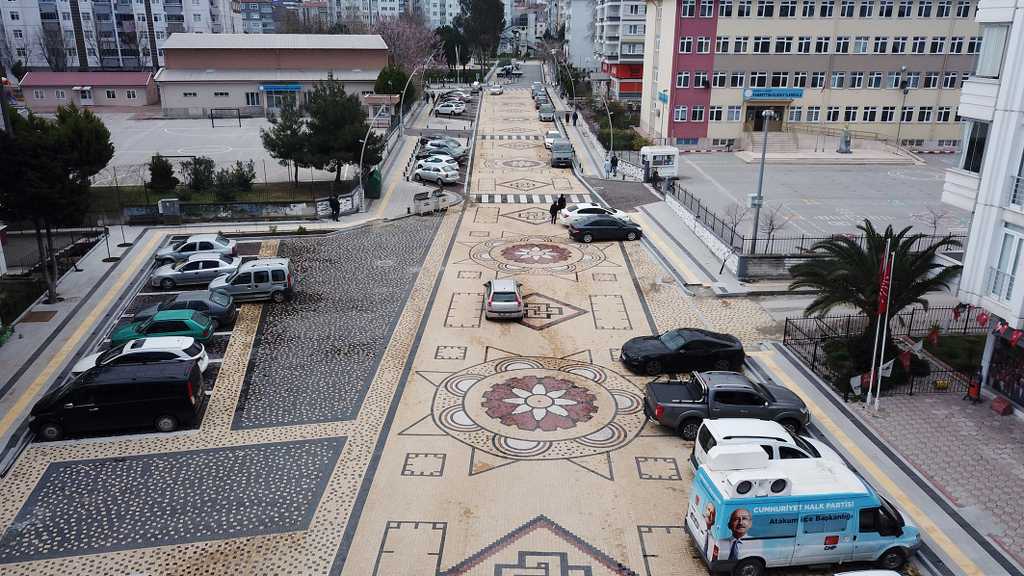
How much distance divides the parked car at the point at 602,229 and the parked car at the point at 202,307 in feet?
53.4

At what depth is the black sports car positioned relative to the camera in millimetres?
21500

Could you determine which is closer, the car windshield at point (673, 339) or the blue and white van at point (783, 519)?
the blue and white van at point (783, 519)

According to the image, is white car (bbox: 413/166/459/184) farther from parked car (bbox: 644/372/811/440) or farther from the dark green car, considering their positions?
parked car (bbox: 644/372/811/440)

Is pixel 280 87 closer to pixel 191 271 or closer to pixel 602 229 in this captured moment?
pixel 191 271

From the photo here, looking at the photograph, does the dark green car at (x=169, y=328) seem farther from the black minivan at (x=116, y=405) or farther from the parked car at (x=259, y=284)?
the black minivan at (x=116, y=405)

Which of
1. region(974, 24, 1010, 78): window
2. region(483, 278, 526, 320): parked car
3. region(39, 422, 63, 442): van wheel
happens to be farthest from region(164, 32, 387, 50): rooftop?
region(974, 24, 1010, 78): window

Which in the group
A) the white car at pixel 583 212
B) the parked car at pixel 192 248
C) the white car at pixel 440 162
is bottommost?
the parked car at pixel 192 248

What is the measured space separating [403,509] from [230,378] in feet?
28.1

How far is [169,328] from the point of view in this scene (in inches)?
890

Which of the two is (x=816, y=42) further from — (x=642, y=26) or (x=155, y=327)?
(x=155, y=327)

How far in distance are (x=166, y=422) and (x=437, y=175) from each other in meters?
30.0

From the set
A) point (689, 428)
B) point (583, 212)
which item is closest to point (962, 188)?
point (689, 428)

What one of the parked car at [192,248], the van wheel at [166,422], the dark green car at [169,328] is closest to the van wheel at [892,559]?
the van wheel at [166,422]

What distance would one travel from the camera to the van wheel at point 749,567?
42.5 ft
